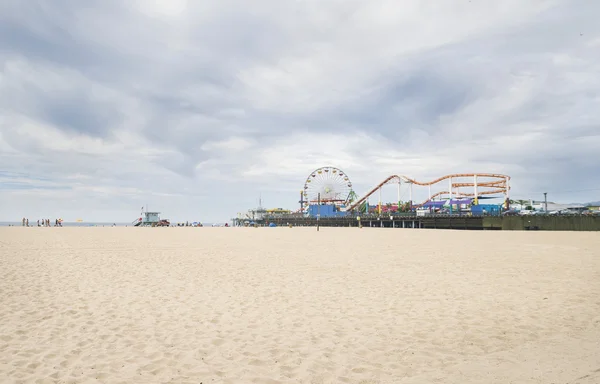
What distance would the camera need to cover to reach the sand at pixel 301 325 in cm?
505

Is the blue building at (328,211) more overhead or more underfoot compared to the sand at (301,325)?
more overhead

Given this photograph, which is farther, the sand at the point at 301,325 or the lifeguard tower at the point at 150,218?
the lifeguard tower at the point at 150,218

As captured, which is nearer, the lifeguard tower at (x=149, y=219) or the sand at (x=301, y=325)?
the sand at (x=301, y=325)

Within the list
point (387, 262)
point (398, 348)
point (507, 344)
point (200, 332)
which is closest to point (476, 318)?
point (507, 344)

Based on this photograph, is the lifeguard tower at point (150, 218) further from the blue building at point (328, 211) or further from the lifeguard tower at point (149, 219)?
the blue building at point (328, 211)

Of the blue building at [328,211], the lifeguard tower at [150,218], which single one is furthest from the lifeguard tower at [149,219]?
the blue building at [328,211]

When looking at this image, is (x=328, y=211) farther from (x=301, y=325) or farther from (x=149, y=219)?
(x=301, y=325)

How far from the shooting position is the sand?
5.05 meters

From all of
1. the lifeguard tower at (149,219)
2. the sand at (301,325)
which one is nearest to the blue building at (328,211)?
the lifeguard tower at (149,219)

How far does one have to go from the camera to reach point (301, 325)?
7168 millimetres

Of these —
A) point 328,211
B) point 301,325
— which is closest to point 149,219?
point 328,211

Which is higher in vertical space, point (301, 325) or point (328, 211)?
point (328, 211)

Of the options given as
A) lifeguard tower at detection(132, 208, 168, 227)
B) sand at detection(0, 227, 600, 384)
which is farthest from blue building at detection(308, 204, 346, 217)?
sand at detection(0, 227, 600, 384)

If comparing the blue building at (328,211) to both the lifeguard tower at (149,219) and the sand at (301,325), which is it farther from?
the sand at (301,325)
